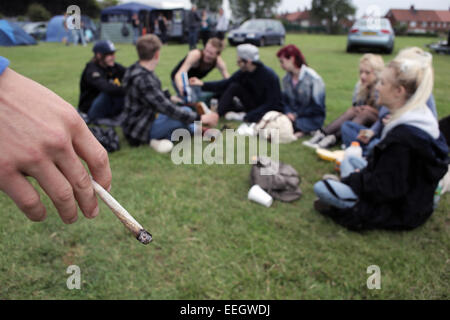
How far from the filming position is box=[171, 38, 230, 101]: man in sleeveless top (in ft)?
19.2

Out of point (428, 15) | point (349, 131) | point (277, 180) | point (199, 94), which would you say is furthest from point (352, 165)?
point (199, 94)

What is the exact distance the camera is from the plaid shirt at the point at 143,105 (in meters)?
4.08

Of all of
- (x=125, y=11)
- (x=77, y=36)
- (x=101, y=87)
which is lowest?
(x=101, y=87)

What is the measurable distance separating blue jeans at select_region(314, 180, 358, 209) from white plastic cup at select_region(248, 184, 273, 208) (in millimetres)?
540

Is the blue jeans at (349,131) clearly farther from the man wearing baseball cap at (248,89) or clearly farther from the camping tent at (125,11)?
the camping tent at (125,11)

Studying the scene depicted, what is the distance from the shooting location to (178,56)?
43.3 ft

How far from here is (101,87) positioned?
503 centimetres

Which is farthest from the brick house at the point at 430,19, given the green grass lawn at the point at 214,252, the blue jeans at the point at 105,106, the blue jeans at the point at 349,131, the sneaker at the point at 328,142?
the blue jeans at the point at 105,106

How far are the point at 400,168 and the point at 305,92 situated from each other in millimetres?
3055

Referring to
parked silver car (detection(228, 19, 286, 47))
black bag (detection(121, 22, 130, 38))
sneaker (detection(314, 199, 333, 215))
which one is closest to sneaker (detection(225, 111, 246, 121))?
sneaker (detection(314, 199, 333, 215))

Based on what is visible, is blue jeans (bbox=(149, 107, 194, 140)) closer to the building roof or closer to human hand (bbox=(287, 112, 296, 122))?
human hand (bbox=(287, 112, 296, 122))

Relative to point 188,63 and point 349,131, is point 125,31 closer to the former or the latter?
point 188,63

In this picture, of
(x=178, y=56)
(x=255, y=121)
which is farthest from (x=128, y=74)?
(x=178, y=56)

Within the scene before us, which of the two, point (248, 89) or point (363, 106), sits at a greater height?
→ point (248, 89)
